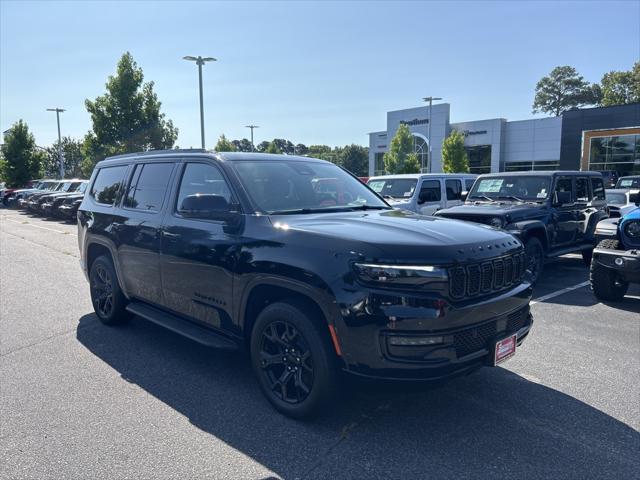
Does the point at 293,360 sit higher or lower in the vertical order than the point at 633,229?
lower

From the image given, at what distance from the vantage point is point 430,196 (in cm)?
1169

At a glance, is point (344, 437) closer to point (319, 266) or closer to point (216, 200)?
point (319, 266)

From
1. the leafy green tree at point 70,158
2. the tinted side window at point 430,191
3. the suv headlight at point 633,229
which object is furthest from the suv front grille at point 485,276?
the leafy green tree at point 70,158

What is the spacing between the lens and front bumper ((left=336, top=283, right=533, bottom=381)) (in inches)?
113

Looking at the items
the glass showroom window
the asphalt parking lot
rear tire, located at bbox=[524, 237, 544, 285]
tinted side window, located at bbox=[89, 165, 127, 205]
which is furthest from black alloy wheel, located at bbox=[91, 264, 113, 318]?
Result: the glass showroom window

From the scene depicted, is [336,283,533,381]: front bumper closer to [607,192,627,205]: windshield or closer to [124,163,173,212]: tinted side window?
[124,163,173,212]: tinted side window

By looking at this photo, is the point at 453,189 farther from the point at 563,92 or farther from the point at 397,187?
the point at 563,92

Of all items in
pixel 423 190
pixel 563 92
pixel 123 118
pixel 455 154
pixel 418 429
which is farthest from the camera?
pixel 563 92

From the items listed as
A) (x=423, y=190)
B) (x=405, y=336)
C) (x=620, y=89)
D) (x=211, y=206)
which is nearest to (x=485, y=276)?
(x=405, y=336)

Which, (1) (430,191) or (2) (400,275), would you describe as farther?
(1) (430,191)

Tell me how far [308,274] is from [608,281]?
5380 mm

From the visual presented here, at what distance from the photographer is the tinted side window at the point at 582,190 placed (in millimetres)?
9242

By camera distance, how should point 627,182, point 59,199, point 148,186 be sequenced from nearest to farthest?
1. point 148,186
2. point 59,199
3. point 627,182

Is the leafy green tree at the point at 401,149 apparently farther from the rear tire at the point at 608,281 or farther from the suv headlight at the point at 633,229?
the suv headlight at the point at 633,229
